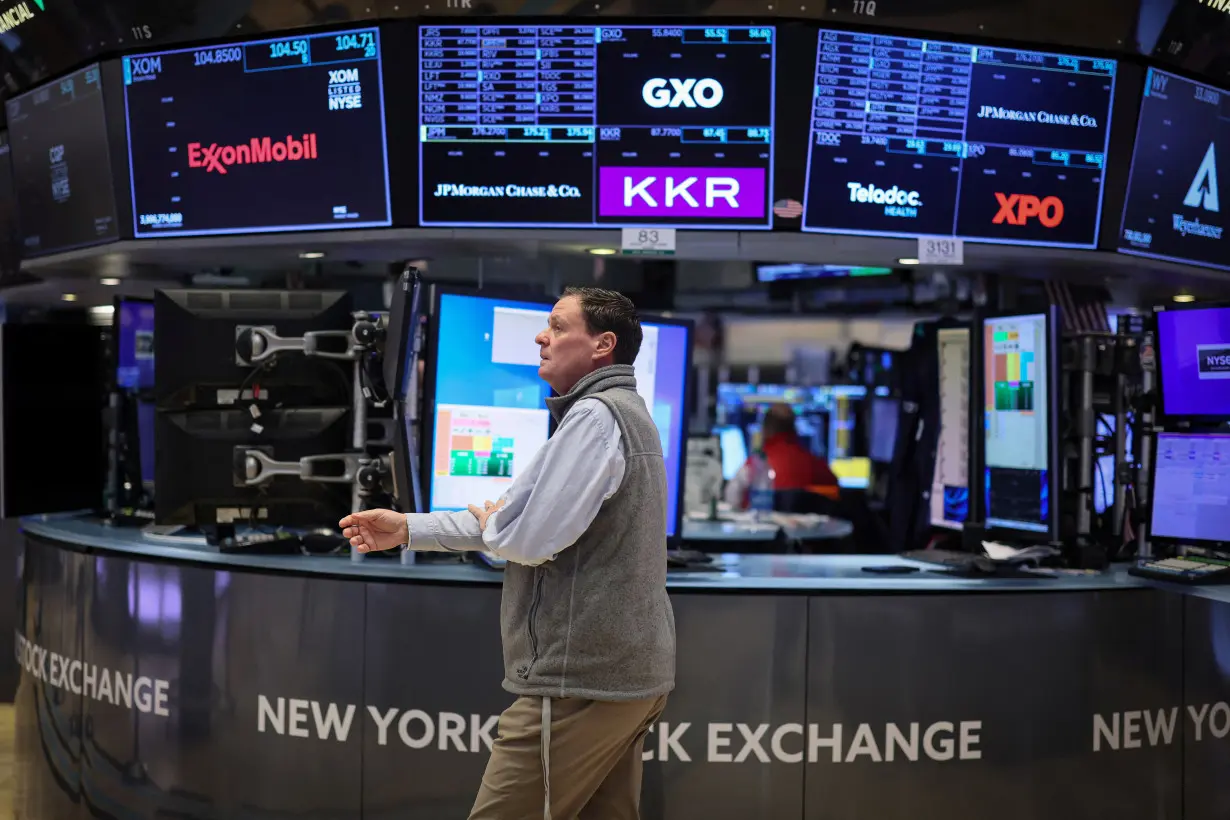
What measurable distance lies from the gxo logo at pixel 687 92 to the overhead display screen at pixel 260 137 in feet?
3.08

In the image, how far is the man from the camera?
220cm

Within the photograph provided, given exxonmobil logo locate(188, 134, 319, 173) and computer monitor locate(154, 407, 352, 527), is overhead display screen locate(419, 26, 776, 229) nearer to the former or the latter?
exxonmobil logo locate(188, 134, 319, 173)

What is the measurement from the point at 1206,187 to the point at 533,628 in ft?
12.0

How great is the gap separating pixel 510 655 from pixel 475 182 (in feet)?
7.30

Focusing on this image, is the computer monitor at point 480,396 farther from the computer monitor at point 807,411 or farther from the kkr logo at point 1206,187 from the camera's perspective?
the computer monitor at point 807,411

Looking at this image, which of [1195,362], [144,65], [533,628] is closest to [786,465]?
[1195,362]

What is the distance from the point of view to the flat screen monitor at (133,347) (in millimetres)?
4812

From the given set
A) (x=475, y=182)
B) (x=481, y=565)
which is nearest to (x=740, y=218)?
(x=475, y=182)

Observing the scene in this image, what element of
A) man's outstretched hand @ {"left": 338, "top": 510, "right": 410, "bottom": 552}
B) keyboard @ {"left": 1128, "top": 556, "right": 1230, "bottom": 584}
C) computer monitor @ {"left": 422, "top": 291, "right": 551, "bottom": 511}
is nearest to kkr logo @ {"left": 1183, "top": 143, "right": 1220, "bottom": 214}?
keyboard @ {"left": 1128, "top": 556, "right": 1230, "bottom": 584}

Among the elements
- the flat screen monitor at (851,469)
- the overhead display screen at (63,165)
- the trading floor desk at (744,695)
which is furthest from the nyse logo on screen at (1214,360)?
the flat screen monitor at (851,469)

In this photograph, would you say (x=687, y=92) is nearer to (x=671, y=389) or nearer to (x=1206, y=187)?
(x=671, y=389)

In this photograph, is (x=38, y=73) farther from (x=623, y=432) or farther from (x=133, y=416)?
(x=623, y=432)

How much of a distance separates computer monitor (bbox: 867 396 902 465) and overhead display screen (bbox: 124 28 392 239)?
141 inches

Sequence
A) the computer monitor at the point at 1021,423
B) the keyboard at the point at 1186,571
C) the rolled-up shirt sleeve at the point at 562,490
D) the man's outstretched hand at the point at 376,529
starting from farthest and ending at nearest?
the computer monitor at the point at 1021,423
the keyboard at the point at 1186,571
the man's outstretched hand at the point at 376,529
the rolled-up shirt sleeve at the point at 562,490
